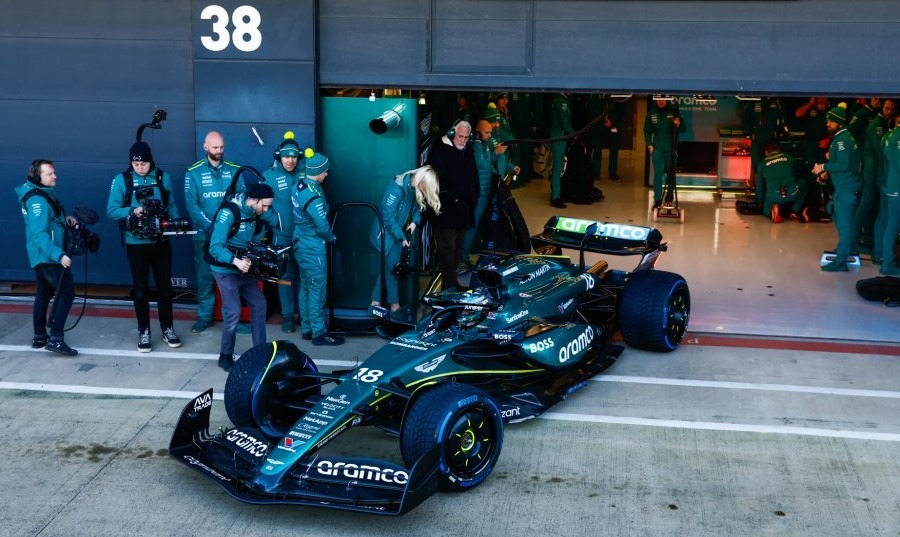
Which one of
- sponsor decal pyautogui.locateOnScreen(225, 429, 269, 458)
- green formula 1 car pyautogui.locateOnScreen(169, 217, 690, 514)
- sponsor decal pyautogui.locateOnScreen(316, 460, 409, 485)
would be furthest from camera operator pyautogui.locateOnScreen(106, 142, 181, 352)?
sponsor decal pyautogui.locateOnScreen(316, 460, 409, 485)

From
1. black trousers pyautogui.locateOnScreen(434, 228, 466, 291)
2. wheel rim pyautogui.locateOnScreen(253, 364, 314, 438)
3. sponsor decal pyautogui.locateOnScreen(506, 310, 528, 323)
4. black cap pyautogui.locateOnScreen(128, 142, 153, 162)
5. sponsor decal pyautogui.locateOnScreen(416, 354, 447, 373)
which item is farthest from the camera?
black trousers pyautogui.locateOnScreen(434, 228, 466, 291)

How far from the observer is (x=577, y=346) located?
328 inches

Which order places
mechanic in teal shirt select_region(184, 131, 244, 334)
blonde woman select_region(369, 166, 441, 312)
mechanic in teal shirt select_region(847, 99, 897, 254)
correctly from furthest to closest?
mechanic in teal shirt select_region(847, 99, 897, 254)
blonde woman select_region(369, 166, 441, 312)
mechanic in teal shirt select_region(184, 131, 244, 334)

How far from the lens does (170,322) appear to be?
986 cm

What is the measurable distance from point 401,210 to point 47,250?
3.13m

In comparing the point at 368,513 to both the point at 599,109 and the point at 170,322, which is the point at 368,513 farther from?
the point at 599,109

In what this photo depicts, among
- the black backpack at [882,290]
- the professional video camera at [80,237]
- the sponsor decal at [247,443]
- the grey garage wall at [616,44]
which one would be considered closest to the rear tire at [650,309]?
the grey garage wall at [616,44]

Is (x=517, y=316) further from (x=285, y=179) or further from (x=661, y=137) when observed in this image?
(x=661, y=137)

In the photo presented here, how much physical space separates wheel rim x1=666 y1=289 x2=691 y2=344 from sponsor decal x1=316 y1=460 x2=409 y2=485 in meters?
3.82

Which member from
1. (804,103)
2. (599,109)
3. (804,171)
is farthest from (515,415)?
(599,109)

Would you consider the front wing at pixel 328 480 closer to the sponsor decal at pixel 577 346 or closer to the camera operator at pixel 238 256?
the sponsor decal at pixel 577 346

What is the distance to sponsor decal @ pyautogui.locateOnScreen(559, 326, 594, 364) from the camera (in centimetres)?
814

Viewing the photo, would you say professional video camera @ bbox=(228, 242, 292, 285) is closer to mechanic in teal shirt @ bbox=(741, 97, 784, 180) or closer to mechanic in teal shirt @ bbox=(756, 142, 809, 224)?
mechanic in teal shirt @ bbox=(756, 142, 809, 224)

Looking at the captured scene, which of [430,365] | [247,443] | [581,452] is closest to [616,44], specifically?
[430,365]
